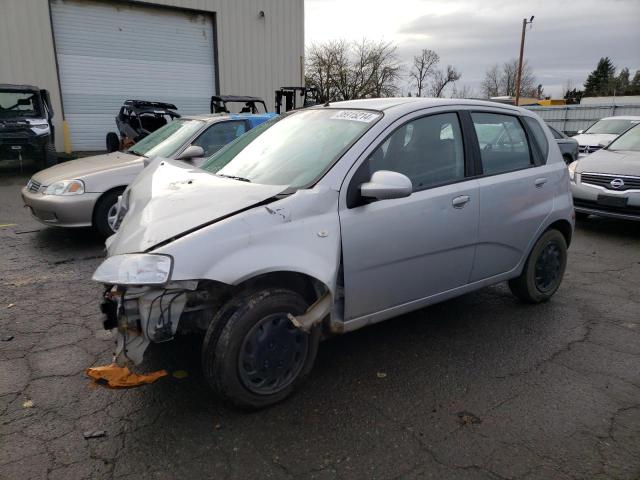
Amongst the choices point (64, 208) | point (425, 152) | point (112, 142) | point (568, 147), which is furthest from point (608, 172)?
point (112, 142)

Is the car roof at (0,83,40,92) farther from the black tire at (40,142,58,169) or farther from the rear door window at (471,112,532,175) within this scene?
the rear door window at (471,112,532,175)

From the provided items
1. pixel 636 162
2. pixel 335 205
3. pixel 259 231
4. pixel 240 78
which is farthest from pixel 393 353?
pixel 240 78

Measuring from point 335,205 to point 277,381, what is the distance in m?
1.06

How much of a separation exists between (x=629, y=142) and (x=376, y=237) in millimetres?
7114

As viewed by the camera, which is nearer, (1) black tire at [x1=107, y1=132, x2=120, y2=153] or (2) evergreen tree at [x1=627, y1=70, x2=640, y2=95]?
(1) black tire at [x1=107, y1=132, x2=120, y2=153]

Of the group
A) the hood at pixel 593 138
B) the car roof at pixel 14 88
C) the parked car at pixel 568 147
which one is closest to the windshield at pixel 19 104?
the car roof at pixel 14 88

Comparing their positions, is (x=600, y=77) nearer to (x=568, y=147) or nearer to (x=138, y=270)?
(x=568, y=147)

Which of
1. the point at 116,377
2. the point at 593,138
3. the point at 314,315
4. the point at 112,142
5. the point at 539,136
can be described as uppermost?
the point at 539,136

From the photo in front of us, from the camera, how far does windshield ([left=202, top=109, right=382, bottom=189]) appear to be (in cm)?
299

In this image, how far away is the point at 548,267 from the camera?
14.0 ft

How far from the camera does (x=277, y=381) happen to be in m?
2.74

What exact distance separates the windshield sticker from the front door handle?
790 millimetres

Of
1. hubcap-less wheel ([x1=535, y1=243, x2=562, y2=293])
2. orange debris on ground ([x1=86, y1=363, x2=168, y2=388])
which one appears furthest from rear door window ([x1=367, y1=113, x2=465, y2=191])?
orange debris on ground ([x1=86, y1=363, x2=168, y2=388])

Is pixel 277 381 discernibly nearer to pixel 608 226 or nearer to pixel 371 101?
pixel 371 101
